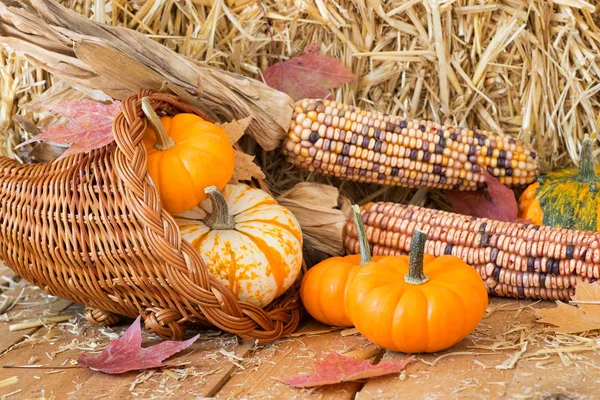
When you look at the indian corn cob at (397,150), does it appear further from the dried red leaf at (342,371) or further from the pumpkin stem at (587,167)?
the dried red leaf at (342,371)

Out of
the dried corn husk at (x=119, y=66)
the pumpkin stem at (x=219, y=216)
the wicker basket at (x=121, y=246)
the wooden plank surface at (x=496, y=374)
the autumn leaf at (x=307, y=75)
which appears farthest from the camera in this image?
the autumn leaf at (x=307, y=75)

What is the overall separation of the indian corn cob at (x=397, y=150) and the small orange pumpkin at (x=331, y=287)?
33cm

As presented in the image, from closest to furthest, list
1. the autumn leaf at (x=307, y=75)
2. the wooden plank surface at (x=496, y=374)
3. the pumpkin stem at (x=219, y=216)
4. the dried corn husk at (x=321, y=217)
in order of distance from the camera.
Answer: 1. the wooden plank surface at (x=496, y=374)
2. the pumpkin stem at (x=219, y=216)
3. the dried corn husk at (x=321, y=217)
4. the autumn leaf at (x=307, y=75)

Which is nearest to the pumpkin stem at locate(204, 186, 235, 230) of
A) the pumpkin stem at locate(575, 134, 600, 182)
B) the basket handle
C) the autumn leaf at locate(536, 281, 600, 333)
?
the basket handle

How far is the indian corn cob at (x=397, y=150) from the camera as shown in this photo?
1907mm

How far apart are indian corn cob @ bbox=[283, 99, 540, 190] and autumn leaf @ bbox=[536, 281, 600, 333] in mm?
524

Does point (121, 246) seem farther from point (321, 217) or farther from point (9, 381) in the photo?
point (321, 217)

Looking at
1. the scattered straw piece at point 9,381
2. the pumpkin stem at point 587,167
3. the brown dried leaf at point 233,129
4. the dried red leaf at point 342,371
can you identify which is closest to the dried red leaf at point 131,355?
the scattered straw piece at point 9,381

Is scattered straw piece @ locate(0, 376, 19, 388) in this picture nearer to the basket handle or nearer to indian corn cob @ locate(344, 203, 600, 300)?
the basket handle

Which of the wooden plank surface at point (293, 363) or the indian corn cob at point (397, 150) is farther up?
the indian corn cob at point (397, 150)

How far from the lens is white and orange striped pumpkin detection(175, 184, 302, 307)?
5.07 feet

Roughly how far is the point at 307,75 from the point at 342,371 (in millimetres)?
988

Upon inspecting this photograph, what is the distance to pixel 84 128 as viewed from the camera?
156 cm

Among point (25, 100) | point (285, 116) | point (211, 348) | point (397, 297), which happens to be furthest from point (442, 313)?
point (25, 100)
